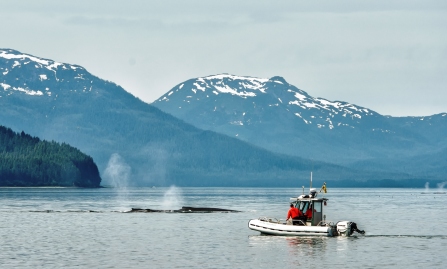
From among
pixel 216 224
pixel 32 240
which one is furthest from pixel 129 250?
pixel 216 224

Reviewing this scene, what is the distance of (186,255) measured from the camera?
82.7 m

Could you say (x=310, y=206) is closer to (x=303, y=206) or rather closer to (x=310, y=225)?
(x=303, y=206)

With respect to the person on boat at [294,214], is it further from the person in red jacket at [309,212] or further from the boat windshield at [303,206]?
the person in red jacket at [309,212]

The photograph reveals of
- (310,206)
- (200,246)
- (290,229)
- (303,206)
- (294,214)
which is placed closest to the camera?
(200,246)

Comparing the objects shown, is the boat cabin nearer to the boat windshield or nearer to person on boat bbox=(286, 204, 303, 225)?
the boat windshield

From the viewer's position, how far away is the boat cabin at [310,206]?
319ft

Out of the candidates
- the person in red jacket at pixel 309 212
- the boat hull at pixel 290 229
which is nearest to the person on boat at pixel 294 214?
the person in red jacket at pixel 309 212

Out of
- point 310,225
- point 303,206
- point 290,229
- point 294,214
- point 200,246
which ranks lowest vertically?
point 200,246

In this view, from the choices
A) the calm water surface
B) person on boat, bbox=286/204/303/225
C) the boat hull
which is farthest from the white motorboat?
the calm water surface

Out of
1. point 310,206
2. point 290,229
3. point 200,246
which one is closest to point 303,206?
point 310,206

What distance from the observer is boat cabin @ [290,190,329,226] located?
9731 cm

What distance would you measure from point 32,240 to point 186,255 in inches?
912

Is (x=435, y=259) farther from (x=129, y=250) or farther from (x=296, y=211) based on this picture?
(x=129, y=250)

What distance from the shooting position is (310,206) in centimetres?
9750
